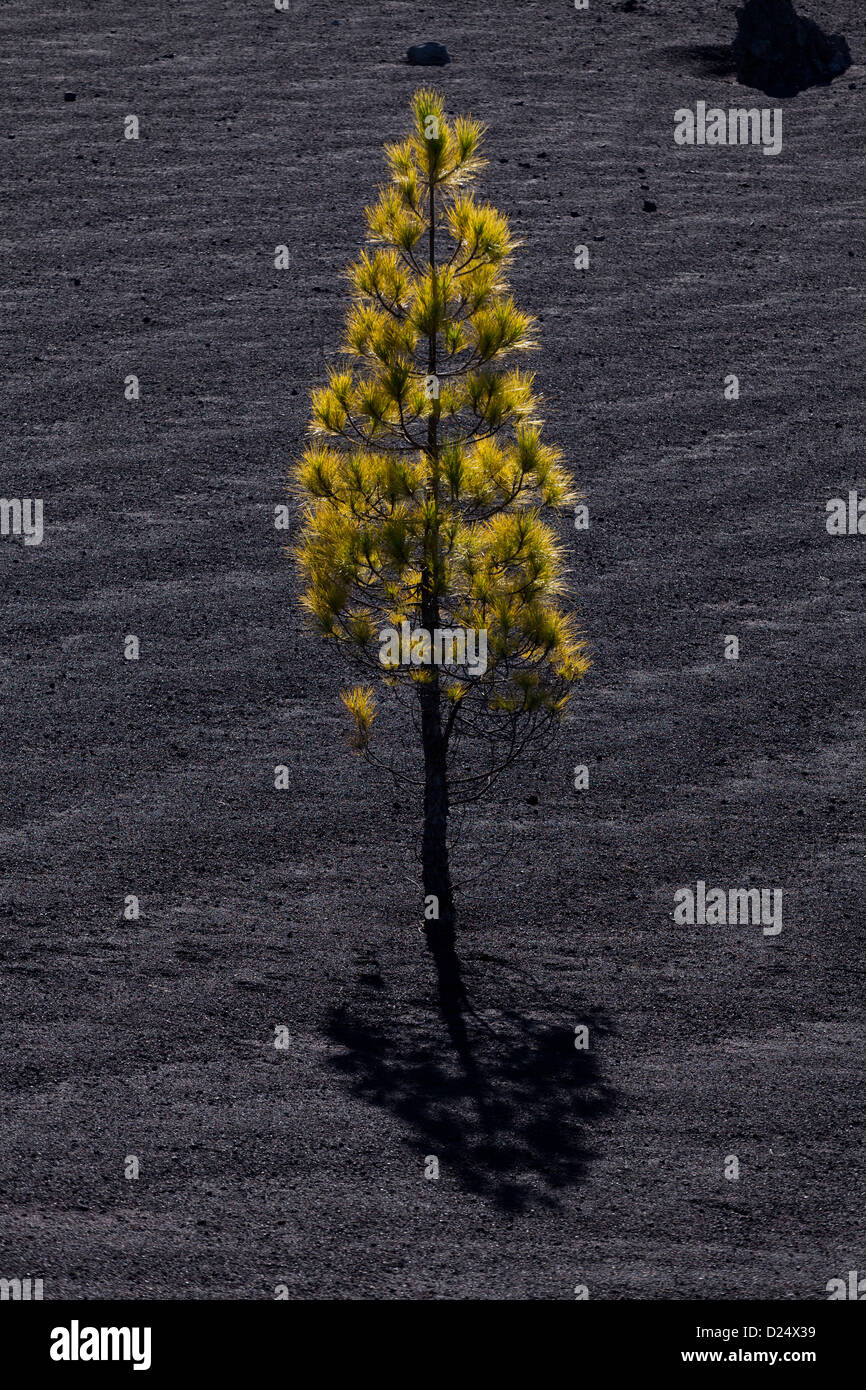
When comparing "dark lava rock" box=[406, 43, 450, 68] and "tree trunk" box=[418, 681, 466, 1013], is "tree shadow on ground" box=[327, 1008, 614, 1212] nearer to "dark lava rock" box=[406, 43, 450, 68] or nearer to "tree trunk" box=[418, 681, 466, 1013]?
"tree trunk" box=[418, 681, 466, 1013]

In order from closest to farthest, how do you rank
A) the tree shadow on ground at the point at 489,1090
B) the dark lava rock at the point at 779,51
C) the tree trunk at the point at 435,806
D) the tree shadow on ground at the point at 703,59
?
the tree shadow on ground at the point at 489,1090
the tree trunk at the point at 435,806
the dark lava rock at the point at 779,51
the tree shadow on ground at the point at 703,59

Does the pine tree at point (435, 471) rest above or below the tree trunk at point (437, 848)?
above

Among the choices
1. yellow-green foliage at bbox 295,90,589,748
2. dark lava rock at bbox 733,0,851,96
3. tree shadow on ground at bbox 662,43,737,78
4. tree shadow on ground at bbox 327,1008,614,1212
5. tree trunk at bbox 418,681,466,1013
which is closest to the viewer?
tree shadow on ground at bbox 327,1008,614,1212

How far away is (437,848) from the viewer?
38.4 ft

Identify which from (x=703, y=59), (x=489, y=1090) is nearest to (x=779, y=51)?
(x=703, y=59)


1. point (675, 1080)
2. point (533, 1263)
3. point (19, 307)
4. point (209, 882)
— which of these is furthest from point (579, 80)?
point (533, 1263)

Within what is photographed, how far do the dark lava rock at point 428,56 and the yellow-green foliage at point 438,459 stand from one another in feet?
52.7

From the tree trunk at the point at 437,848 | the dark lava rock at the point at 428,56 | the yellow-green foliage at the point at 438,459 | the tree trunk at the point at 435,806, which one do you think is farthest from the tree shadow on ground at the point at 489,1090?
the dark lava rock at the point at 428,56

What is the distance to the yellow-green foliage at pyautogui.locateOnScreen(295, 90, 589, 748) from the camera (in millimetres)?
10477

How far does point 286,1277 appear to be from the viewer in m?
8.62

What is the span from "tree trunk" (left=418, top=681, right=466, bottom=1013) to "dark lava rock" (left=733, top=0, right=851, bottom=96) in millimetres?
17929

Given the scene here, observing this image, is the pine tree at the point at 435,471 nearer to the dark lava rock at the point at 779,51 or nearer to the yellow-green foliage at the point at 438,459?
the yellow-green foliage at the point at 438,459

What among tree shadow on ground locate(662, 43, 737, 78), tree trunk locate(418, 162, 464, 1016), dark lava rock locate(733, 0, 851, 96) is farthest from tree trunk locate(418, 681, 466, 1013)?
dark lava rock locate(733, 0, 851, 96)

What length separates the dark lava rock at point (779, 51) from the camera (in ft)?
83.8
